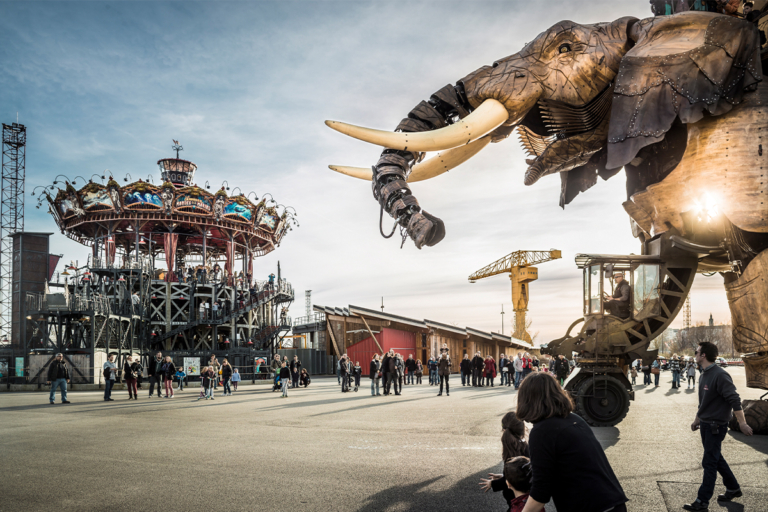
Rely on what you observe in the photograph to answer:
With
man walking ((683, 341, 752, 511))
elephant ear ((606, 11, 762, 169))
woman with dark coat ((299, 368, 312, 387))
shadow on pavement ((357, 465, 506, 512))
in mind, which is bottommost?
woman with dark coat ((299, 368, 312, 387))

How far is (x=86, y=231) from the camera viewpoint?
4544 centimetres

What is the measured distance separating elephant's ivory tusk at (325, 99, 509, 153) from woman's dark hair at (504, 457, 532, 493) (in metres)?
4.21

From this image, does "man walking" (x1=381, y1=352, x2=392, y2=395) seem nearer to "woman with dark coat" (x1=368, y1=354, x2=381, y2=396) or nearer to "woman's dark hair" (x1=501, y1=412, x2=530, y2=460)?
"woman with dark coat" (x1=368, y1=354, x2=381, y2=396)

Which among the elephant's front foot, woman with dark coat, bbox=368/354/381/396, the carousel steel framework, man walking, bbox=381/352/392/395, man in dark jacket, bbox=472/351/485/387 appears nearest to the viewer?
the elephant's front foot

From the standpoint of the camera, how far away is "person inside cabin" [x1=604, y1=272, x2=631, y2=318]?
9586 mm

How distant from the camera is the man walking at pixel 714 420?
478cm

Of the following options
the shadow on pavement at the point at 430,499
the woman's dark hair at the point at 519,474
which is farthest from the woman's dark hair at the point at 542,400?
the shadow on pavement at the point at 430,499

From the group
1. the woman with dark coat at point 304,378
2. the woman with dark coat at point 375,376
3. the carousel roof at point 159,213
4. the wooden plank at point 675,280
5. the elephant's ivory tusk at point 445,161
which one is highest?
the carousel roof at point 159,213

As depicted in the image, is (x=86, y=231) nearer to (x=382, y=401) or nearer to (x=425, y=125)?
(x=382, y=401)

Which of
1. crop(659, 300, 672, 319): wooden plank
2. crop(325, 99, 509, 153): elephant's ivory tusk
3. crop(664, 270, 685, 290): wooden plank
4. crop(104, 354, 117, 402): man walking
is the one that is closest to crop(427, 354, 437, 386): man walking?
crop(104, 354, 117, 402): man walking

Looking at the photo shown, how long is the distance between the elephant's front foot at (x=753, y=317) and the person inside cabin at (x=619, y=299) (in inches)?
83.0

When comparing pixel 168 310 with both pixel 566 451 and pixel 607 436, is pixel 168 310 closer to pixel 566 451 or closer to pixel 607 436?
pixel 607 436

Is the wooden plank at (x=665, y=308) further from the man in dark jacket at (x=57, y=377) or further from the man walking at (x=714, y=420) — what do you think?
the man in dark jacket at (x=57, y=377)

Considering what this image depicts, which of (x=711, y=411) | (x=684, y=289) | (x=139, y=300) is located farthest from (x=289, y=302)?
(x=711, y=411)
